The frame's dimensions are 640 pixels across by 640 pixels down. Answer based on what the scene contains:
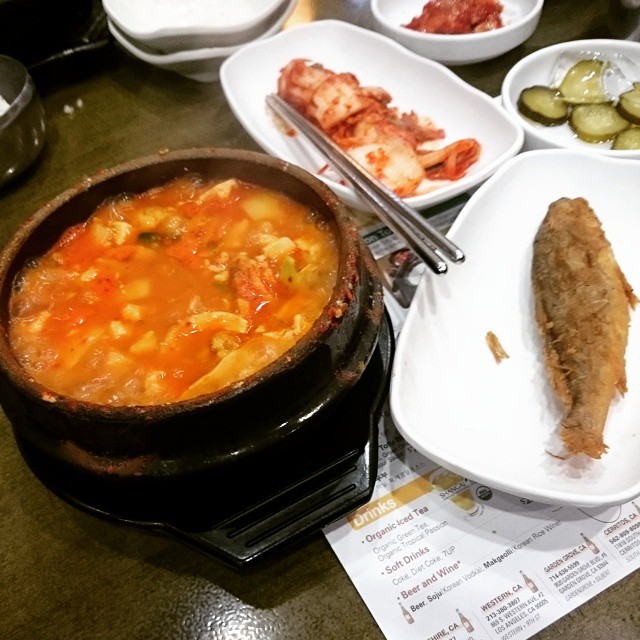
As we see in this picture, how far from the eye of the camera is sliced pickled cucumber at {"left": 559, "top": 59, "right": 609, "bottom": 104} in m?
2.24

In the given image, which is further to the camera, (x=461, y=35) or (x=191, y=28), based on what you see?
(x=461, y=35)

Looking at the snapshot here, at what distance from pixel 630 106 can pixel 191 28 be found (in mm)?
1728

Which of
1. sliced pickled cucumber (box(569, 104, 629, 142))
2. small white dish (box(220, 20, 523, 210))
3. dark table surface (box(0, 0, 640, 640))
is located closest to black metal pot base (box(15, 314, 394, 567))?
dark table surface (box(0, 0, 640, 640))

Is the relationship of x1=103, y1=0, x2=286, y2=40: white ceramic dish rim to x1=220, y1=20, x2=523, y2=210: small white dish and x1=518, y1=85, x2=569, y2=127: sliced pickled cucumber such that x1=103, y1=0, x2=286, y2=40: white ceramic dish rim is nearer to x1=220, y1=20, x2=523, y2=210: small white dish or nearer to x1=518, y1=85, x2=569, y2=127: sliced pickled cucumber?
x1=220, y1=20, x2=523, y2=210: small white dish

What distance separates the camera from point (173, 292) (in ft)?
4.28

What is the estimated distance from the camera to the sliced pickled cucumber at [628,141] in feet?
6.35

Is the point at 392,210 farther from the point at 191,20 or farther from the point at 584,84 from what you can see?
the point at 191,20

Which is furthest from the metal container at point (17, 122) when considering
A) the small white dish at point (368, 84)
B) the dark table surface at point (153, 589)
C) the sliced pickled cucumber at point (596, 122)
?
the sliced pickled cucumber at point (596, 122)

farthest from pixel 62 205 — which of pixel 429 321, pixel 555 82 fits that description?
pixel 555 82

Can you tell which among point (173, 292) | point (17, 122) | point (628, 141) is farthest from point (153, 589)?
point (628, 141)

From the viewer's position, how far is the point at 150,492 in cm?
112

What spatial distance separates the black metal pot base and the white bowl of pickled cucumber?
139cm

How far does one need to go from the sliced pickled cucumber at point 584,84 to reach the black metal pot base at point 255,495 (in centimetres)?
177

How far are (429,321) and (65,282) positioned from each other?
89 cm
